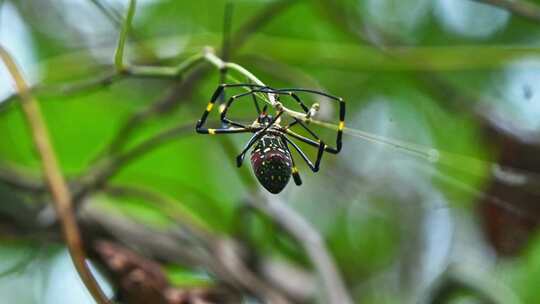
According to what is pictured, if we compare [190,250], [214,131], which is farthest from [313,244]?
[214,131]

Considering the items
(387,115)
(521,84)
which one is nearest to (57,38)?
(387,115)

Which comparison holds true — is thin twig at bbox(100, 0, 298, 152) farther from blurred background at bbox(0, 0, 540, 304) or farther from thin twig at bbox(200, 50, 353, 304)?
thin twig at bbox(200, 50, 353, 304)

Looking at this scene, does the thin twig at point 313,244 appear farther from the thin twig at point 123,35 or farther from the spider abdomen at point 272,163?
the thin twig at point 123,35

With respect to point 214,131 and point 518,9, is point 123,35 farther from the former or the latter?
point 518,9

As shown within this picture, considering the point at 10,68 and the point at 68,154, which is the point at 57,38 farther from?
the point at 10,68

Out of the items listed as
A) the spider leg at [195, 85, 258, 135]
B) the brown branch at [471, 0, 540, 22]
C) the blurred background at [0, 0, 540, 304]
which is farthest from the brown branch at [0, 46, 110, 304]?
the brown branch at [471, 0, 540, 22]

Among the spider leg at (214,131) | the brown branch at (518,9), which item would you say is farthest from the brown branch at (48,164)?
the brown branch at (518,9)

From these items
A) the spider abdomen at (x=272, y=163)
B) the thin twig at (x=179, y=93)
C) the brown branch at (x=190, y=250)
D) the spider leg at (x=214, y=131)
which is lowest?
the spider abdomen at (x=272, y=163)

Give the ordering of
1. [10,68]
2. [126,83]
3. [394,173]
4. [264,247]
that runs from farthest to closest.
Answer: [394,173] < [126,83] < [264,247] < [10,68]
